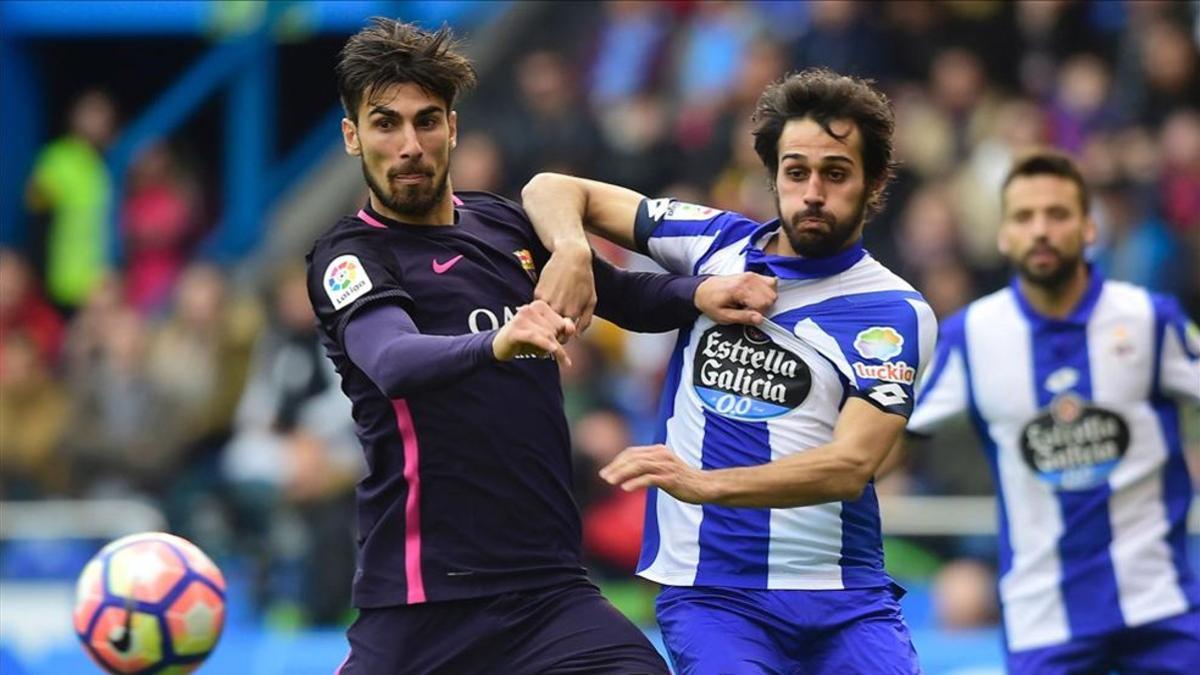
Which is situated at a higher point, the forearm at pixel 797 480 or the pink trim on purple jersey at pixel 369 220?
the pink trim on purple jersey at pixel 369 220

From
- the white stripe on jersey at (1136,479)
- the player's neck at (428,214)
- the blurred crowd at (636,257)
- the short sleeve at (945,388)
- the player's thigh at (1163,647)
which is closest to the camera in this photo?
the player's neck at (428,214)

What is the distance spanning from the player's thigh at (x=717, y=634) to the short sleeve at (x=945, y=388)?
213 centimetres

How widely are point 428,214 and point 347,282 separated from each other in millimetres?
354

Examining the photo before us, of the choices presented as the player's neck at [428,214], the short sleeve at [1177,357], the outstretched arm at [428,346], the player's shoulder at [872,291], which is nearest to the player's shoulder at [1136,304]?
the short sleeve at [1177,357]

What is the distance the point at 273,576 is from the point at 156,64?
862 cm

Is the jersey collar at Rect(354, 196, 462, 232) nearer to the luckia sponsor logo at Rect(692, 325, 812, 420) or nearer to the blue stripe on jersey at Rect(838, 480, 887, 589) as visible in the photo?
the luckia sponsor logo at Rect(692, 325, 812, 420)

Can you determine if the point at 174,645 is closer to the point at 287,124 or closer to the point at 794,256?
the point at 794,256

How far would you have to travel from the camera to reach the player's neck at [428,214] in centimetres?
625

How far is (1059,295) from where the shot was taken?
26.4 ft

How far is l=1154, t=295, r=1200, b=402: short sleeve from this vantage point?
782 cm

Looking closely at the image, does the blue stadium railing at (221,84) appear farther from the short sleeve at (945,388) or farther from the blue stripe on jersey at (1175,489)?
the blue stripe on jersey at (1175,489)

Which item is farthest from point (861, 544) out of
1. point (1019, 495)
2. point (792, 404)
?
point (1019, 495)

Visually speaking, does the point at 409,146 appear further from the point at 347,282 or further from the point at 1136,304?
the point at 1136,304

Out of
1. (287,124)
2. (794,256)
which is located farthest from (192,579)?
(287,124)
